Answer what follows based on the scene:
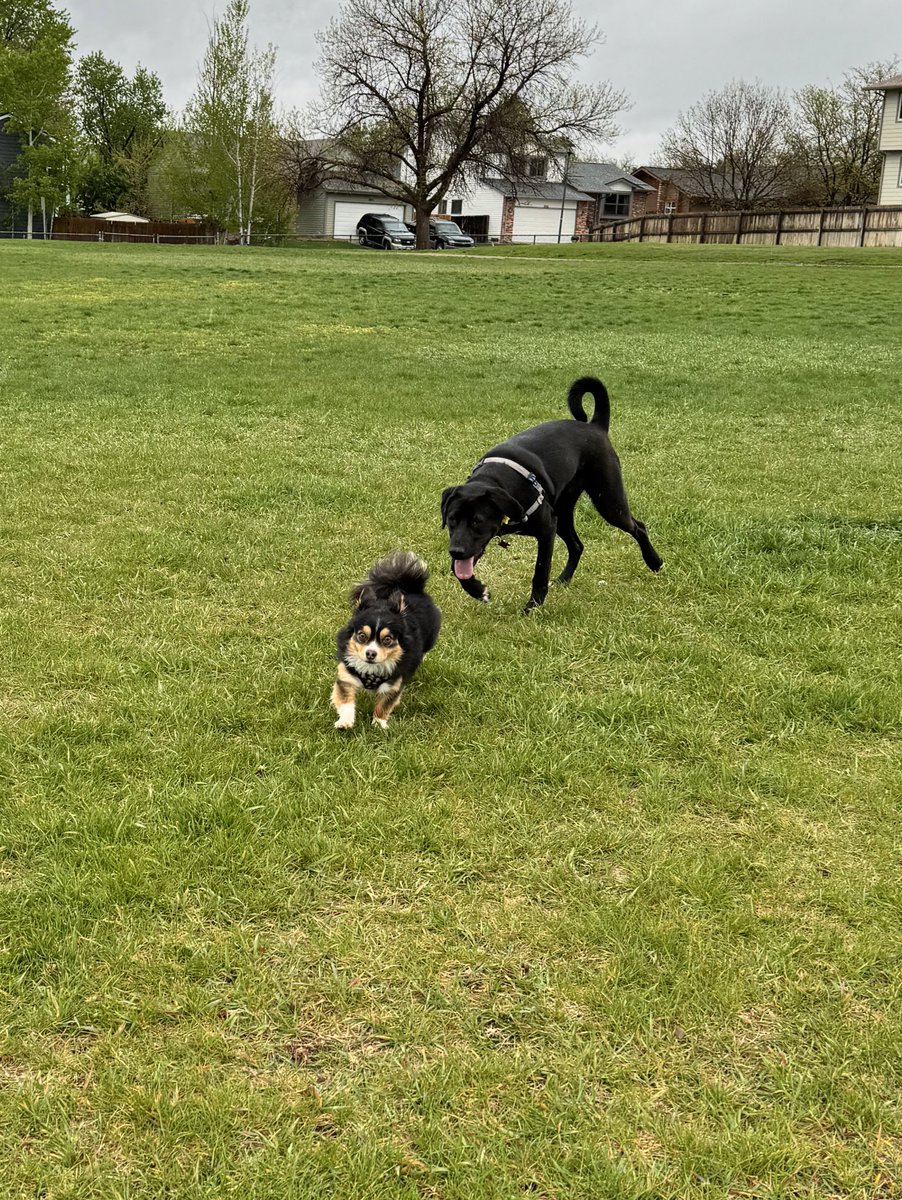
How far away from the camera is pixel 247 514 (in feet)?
21.3

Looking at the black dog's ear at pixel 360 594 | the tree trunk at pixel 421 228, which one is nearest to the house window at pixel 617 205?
the tree trunk at pixel 421 228

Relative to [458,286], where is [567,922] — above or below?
below

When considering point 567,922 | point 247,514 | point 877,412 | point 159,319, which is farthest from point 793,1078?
point 159,319

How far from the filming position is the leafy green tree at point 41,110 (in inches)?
1708

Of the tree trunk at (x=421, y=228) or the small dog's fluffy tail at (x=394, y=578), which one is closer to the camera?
the small dog's fluffy tail at (x=394, y=578)

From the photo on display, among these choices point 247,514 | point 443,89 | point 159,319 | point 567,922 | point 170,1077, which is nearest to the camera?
point 170,1077

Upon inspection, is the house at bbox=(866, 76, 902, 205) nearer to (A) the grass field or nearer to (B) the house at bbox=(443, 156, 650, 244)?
(B) the house at bbox=(443, 156, 650, 244)

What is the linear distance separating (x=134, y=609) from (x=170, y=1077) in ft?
9.94

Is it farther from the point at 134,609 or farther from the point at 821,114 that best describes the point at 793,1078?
the point at 821,114

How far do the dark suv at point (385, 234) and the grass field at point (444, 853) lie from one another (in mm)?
40750

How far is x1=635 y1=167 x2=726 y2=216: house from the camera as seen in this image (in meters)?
71.5

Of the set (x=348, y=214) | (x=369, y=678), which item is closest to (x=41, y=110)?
(x=348, y=214)

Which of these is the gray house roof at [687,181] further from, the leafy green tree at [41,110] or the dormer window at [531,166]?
the leafy green tree at [41,110]

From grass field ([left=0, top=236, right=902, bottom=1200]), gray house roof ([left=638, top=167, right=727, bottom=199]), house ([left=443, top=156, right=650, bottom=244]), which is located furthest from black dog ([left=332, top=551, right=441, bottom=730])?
gray house roof ([left=638, top=167, right=727, bottom=199])
